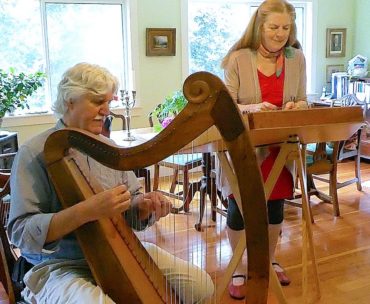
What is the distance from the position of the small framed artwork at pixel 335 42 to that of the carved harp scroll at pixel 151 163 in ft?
16.6

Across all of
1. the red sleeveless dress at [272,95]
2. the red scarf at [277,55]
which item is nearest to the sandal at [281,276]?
the red sleeveless dress at [272,95]

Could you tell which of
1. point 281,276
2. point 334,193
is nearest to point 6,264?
point 281,276

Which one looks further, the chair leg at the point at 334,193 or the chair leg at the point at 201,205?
the chair leg at the point at 334,193

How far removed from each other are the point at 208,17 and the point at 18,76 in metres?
2.31

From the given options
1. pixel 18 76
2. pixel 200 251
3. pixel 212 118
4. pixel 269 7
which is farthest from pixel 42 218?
pixel 18 76

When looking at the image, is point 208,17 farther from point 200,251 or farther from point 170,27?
point 200,251

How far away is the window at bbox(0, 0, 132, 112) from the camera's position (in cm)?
430

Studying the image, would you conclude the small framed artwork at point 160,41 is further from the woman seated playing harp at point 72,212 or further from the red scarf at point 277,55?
the woman seated playing harp at point 72,212

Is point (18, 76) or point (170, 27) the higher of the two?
point (170, 27)

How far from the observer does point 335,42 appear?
230 inches

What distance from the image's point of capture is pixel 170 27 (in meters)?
4.80

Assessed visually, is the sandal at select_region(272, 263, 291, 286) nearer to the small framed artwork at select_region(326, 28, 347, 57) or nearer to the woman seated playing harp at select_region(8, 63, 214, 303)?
the woman seated playing harp at select_region(8, 63, 214, 303)

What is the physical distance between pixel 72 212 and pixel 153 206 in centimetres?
33

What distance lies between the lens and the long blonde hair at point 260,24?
6.49 feet
